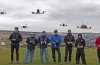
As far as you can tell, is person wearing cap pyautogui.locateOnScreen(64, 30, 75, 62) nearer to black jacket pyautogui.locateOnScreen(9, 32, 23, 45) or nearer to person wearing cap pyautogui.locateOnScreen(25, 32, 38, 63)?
person wearing cap pyautogui.locateOnScreen(25, 32, 38, 63)

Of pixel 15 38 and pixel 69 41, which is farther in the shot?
pixel 69 41

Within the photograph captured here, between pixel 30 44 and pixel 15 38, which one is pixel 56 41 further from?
pixel 15 38

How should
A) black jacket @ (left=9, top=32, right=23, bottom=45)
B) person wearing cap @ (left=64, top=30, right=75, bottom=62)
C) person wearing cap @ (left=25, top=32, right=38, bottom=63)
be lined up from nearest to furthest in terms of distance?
black jacket @ (left=9, top=32, right=23, bottom=45)
person wearing cap @ (left=64, top=30, right=75, bottom=62)
person wearing cap @ (left=25, top=32, right=38, bottom=63)

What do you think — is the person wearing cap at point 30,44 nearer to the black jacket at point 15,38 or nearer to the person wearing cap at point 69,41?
the black jacket at point 15,38

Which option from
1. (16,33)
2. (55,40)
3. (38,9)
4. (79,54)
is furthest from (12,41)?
(38,9)

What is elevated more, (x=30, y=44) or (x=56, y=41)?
(x=56, y=41)

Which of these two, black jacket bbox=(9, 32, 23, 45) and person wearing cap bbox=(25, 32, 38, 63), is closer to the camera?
black jacket bbox=(9, 32, 23, 45)

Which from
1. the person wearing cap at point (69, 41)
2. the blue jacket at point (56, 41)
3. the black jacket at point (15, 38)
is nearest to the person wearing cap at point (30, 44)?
the black jacket at point (15, 38)

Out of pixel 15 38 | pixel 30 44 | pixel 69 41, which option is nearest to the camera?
pixel 15 38

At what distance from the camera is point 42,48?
29062 mm

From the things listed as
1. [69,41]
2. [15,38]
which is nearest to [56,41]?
[69,41]

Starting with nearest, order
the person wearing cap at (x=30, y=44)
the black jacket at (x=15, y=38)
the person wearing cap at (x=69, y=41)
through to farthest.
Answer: the black jacket at (x=15, y=38), the person wearing cap at (x=69, y=41), the person wearing cap at (x=30, y=44)

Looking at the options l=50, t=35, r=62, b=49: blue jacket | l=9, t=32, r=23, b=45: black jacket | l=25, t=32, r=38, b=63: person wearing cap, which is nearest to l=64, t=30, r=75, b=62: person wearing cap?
l=50, t=35, r=62, b=49: blue jacket

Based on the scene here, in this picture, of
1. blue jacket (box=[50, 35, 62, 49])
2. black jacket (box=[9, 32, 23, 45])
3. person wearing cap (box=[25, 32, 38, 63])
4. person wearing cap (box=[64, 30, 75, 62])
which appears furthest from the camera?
person wearing cap (box=[25, 32, 38, 63])
